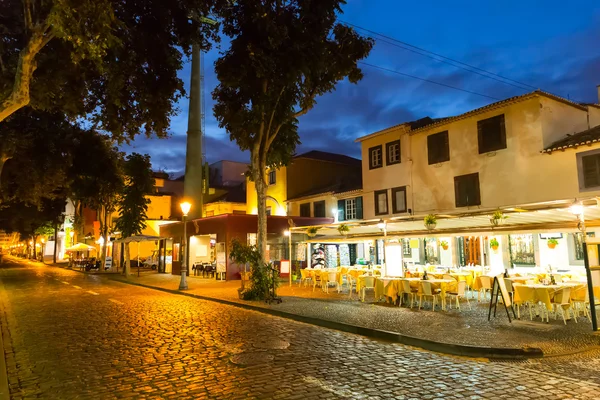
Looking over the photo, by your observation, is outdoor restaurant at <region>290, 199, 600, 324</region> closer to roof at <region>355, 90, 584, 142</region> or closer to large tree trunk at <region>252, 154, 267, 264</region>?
large tree trunk at <region>252, 154, 267, 264</region>

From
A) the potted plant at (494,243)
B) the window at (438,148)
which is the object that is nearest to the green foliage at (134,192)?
the window at (438,148)

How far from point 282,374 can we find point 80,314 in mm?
9039

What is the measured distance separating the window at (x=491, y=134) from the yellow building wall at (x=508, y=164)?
0.22m

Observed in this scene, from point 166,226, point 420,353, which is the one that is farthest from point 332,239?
point 166,226

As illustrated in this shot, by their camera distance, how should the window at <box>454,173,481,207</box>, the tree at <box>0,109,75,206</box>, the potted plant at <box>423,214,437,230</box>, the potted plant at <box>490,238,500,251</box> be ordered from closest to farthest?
the potted plant at <box>423,214,437,230</box>, the tree at <box>0,109,75,206</box>, the potted plant at <box>490,238,500,251</box>, the window at <box>454,173,481,207</box>

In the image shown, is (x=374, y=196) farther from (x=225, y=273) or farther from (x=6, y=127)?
(x=6, y=127)

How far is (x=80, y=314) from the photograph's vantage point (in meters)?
12.8

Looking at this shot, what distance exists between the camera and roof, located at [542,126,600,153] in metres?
17.1

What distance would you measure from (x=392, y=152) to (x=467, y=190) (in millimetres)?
5686

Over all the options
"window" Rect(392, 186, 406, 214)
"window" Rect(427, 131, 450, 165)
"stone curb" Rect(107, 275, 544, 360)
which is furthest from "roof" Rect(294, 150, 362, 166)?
"stone curb" Rect(107, 275, 544, 360)

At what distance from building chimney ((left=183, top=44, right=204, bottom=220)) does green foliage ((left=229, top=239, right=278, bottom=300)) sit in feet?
62.6

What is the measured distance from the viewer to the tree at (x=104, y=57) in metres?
8.77

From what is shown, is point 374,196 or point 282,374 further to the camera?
point 374,196

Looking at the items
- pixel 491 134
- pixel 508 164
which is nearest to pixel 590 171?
pixel 508 164
